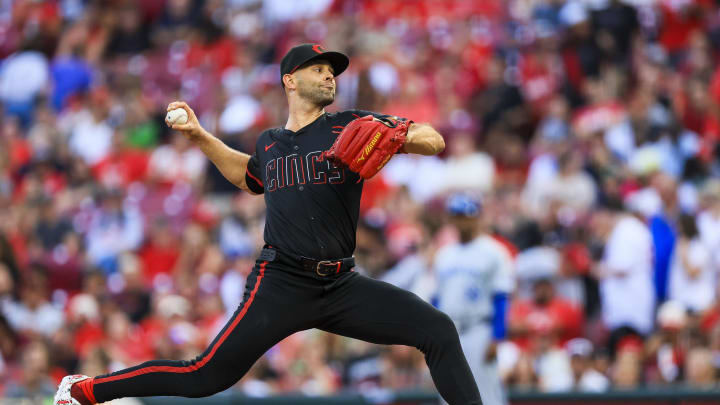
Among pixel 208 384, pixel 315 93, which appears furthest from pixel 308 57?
pixel 208 384

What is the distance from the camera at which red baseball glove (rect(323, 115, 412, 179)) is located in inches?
192

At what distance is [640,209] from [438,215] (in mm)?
1827

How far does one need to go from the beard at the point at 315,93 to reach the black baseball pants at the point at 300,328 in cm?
78

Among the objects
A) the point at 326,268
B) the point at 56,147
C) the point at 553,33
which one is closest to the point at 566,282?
the point at 553,33

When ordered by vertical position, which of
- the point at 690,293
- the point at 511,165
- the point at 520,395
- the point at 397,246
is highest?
the point at 511,165

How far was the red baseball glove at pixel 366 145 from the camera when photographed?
4875mm

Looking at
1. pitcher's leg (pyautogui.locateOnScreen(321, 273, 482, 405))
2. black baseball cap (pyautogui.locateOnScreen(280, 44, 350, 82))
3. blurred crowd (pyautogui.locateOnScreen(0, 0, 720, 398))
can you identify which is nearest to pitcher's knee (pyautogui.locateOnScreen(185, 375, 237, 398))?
pitcher's leg (pyautogui.locateOnScreen(321, 273, 482, 405))

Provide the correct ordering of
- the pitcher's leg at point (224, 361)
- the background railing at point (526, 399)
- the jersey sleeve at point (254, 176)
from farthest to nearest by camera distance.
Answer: the background railing at point (526, 399) → the jersey sleeve at point (254, 176) → the pitcher's leg at point (224, 361)

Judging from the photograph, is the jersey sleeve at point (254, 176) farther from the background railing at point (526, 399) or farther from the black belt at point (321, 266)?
the background railing at point (526, 399)

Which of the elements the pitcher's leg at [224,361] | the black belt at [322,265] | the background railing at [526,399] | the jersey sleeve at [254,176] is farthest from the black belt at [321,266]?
the background railing at [526,399]

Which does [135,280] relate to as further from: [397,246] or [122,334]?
[397,246]

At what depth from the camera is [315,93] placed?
5.35m

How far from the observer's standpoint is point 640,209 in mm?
9617

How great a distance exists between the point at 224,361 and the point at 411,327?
88 cm
